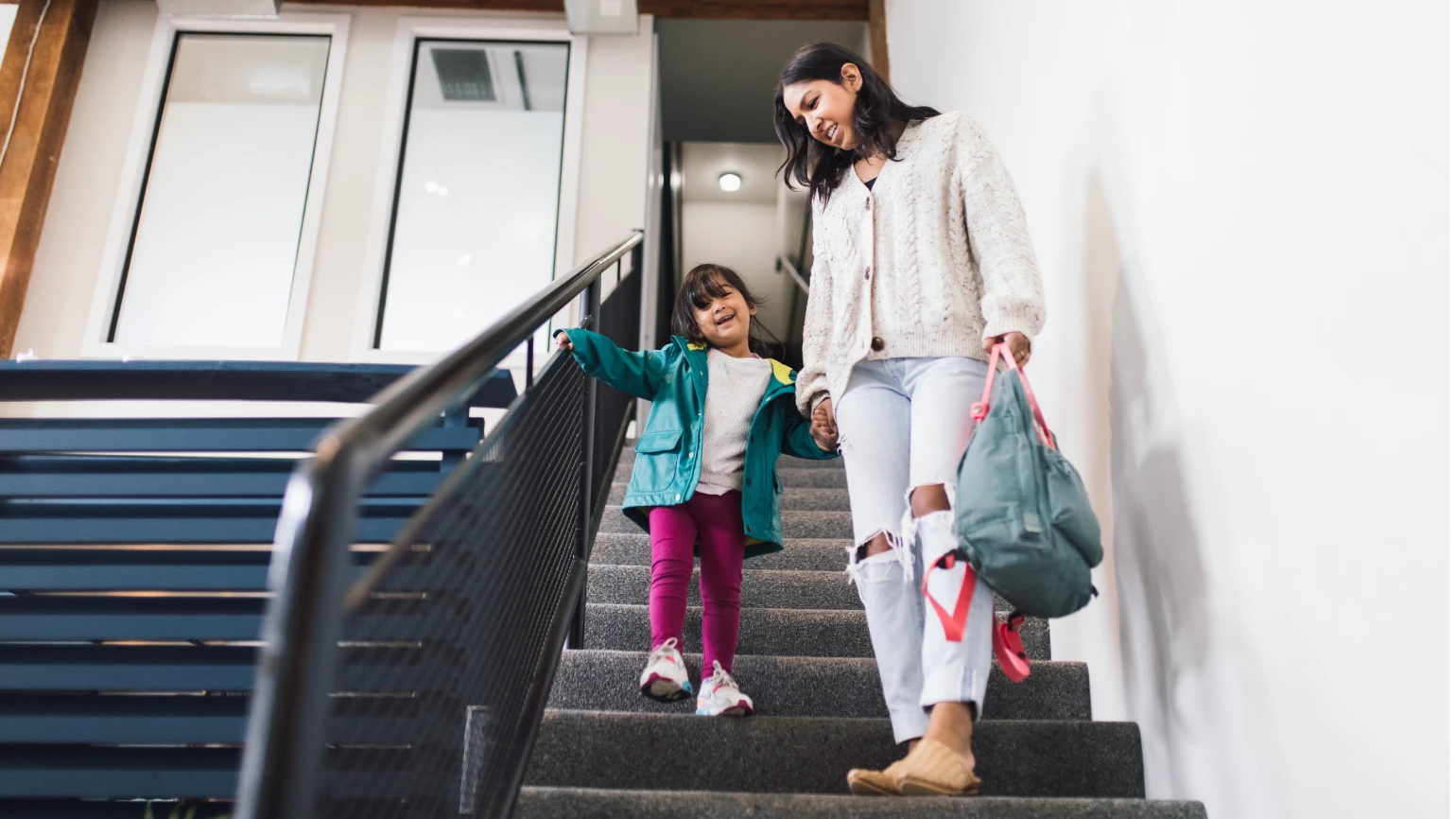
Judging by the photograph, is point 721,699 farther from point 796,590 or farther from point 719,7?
point 719,7

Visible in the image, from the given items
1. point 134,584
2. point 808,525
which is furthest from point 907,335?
point 134,584

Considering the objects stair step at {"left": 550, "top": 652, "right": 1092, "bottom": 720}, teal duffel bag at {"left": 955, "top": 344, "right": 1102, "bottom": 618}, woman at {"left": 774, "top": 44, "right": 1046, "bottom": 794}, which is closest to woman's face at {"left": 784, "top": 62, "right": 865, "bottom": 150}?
woman at {"left": 774, "top": 44, "right": 1046, "bottom": 794}

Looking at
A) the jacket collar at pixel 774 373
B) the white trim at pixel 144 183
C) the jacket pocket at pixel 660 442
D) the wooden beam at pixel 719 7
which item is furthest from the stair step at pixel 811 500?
the wooden beam at pixel 719 7

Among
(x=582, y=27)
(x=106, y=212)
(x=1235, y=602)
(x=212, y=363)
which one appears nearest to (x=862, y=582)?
(x=1235, y=602)

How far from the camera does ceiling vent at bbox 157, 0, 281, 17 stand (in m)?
5.28

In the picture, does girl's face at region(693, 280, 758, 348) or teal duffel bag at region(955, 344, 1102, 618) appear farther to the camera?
girl's face at region(693, 280, 758, 348)

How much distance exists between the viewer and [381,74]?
5.60 metres

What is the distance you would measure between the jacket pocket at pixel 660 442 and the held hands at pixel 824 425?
0.38 meters

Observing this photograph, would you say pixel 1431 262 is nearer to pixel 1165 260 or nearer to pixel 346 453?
pixel 1165 260

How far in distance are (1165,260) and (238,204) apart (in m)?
5.01

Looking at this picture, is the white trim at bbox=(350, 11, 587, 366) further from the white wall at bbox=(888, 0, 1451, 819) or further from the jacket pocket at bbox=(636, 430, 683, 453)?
the white wall at bbox=(888, 0, 1451, 819)

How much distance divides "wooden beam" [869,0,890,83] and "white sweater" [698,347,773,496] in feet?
11.1

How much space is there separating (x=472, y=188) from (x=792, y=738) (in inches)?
172

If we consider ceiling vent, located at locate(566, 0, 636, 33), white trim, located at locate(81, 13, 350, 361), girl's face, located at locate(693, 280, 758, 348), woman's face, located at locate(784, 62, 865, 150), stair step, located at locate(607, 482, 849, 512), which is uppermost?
ceiling vent, located at locate(566, 0, 636, 33)
